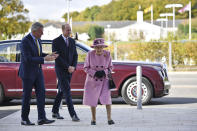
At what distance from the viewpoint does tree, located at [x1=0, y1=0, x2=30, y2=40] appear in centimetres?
3544

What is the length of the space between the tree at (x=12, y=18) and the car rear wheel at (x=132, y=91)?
73.3 feet

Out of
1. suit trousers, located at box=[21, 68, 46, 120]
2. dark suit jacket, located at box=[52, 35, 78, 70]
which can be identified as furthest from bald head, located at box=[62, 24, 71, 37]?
suit trousers, located at box=[21, 68, 46, 120]

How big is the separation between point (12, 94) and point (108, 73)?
4.52 meters

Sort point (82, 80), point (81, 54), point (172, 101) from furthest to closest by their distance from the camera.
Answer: point (172, 101), point (81, 54), point (82, 80)

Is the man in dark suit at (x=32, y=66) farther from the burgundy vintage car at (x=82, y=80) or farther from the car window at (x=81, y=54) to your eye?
the car window at (x=81, y=54)

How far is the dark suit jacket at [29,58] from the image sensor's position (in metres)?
9.41

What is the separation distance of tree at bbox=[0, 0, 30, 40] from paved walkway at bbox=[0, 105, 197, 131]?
24.4 metres

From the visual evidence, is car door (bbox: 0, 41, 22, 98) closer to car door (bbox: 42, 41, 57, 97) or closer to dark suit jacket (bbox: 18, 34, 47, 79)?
car door (bbox: 42, 41, 57, 97)

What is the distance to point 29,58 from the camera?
9.39m

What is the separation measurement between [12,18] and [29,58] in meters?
27.5

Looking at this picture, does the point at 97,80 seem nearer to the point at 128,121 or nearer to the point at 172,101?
the point at 128,121

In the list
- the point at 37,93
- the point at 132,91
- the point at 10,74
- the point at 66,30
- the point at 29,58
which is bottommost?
the point at 132,91

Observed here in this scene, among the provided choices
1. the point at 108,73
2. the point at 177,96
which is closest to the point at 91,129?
A: the point at 108,73

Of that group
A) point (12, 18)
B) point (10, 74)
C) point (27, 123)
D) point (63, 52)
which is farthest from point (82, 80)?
point (12, 18)
